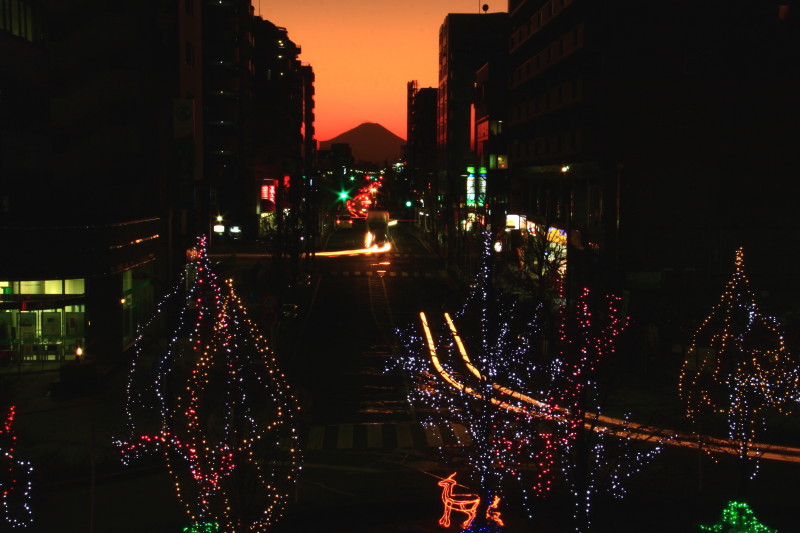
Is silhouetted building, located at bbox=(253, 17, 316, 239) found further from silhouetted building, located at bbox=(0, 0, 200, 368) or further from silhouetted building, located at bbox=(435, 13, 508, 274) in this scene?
silhouetted building, located at bbox=(0, 0, 200, 368)

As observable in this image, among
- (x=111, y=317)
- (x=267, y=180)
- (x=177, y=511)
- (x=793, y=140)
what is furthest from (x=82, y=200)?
(x=267, y=180)

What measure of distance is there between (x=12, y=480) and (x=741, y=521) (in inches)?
416

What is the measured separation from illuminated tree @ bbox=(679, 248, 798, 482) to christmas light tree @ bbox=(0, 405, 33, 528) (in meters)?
10.5

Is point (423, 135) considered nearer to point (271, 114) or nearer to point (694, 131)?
point (271, 114)

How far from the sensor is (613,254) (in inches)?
1489

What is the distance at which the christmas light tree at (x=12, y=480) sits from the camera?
1180 centimetres

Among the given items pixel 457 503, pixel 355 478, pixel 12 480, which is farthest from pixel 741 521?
pixel 12 480

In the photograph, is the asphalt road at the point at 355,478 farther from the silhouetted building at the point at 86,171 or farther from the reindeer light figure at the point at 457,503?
the silhouetted building at the point at 86,171

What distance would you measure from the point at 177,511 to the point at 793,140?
3361 centimetres

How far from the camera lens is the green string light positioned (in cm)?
1232

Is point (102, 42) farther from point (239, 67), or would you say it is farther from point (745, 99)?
point (239, 67)

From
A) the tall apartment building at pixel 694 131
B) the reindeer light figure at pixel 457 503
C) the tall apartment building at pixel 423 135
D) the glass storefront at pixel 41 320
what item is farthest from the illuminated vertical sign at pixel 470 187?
the reindeer light figure at pixel 457 503

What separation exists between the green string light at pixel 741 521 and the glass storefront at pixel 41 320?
1774 centimetres

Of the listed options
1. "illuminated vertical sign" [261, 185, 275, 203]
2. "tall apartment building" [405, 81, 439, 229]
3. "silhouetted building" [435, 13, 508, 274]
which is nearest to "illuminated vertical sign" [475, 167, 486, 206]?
"illuminated vertical sign" [261, 185, 275, 203]
